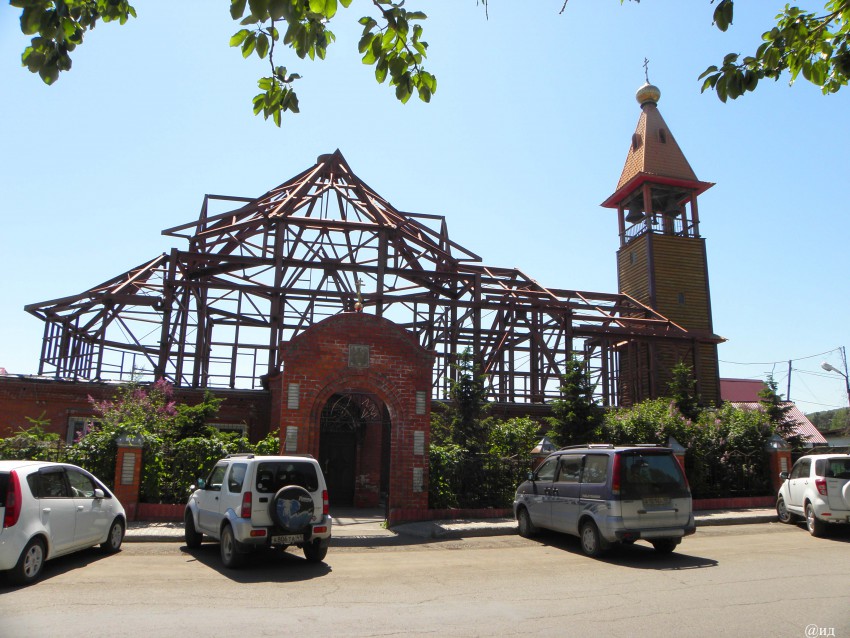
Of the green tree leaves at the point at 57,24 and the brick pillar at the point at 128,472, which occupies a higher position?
the green tree leaves at the point at 57,24

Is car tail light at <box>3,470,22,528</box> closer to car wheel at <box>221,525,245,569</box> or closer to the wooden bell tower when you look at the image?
car wheel at <box>221,525,245,569</box>

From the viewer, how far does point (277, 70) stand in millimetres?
5047

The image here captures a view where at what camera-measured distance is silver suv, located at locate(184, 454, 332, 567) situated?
9.06 meters

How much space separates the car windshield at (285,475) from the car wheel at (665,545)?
18.3ft

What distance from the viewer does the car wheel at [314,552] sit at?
9.70 meters

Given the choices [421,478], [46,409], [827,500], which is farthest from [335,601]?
[46,409]

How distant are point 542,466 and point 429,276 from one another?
38.2 ft

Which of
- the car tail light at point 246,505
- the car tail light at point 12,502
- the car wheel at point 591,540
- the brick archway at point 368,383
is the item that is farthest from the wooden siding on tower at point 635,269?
the car tail light at point 12,502

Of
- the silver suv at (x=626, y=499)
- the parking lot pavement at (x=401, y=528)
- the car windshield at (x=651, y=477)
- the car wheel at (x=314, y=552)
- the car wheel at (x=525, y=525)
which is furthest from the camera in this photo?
the car wheel at (x=525, y=525)

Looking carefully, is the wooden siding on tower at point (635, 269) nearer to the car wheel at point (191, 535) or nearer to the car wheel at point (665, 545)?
the car wheel at point (665, 545)

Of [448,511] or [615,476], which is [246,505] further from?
[448,511]

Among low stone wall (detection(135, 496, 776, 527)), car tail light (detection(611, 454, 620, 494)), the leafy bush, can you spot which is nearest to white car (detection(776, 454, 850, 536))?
low stone wall (detection(135, 496, 776, 527))

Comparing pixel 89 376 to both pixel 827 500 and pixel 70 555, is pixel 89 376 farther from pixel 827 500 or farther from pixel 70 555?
pixel 827 500

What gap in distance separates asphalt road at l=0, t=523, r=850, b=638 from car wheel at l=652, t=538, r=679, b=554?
19 cm
